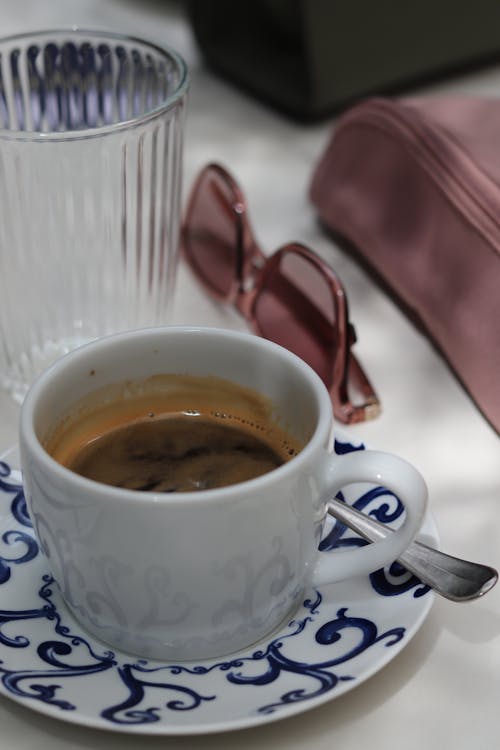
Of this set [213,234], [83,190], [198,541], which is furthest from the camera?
[213,234]

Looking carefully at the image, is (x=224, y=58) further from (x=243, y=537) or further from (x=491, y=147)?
(x=243, y=537)

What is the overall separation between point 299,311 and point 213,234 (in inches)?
3.7

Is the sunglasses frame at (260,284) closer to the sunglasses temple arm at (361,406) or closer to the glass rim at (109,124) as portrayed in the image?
the sunglasses temple arm at (361,406)

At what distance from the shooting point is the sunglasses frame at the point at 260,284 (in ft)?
1.68

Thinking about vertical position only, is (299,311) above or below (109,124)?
below

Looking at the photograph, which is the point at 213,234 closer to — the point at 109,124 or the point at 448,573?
the point at 109,124

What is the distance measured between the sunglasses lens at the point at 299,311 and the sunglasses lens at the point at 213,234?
28 millimetres

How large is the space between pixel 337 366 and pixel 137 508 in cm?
22

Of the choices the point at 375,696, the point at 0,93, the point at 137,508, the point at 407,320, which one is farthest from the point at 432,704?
the point at 0,93

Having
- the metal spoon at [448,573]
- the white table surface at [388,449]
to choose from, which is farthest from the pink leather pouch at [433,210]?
the metal spoon at [448,573]

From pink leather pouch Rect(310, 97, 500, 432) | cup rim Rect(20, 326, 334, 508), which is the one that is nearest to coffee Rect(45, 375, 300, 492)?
cup rim Rect(20, 326, 334, 508)

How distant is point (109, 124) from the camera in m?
0.51

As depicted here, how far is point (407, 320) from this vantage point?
581 mm

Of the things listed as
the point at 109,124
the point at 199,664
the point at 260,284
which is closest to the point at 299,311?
the point at 260,284
